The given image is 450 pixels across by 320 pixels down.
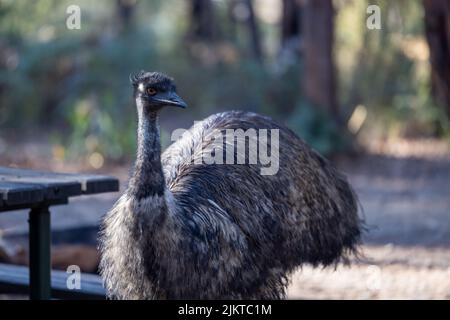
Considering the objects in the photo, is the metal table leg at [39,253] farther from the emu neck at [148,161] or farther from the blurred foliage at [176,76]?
the blurred foliage at [176,76]

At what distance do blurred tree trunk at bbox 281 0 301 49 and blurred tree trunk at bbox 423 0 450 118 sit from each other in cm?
865

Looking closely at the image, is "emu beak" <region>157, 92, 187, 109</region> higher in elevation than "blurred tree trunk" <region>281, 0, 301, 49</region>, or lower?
lower

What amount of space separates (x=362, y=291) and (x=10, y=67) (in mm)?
10187

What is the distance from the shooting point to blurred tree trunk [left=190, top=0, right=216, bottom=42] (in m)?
18.2

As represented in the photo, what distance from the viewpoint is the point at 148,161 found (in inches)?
142

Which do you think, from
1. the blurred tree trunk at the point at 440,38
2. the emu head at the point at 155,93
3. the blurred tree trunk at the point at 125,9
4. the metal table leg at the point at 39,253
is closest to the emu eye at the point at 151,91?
the emu head at the point at 155,93

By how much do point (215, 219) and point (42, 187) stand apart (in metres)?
0.93

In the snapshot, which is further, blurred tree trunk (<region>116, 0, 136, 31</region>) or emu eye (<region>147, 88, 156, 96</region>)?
blurred tree trunk (<region>116, 0, 136, 31</region>)

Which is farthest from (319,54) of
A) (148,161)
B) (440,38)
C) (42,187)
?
(148,161)

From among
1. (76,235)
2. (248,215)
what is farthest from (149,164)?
(76,235)

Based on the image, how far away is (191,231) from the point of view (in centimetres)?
371

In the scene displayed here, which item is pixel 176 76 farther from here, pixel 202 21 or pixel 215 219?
pixel 215 219

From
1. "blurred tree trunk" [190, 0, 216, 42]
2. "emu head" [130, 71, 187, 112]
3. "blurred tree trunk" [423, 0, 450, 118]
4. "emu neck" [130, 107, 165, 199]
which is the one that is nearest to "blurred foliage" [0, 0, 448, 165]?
"blurred tree trunk" [190, 0, 216, 42]

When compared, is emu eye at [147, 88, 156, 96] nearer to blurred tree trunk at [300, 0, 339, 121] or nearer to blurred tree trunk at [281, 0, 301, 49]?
blurred tree trunk at [300, 0, 339, 121]
